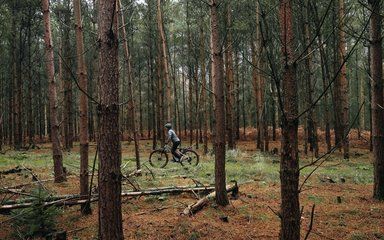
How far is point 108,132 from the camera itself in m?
3.06

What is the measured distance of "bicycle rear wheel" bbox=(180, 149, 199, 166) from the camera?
1446 centimetres

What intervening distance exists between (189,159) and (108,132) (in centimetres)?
1151

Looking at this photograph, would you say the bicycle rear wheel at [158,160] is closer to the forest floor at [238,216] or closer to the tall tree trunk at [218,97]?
the forest floor at [238,216]

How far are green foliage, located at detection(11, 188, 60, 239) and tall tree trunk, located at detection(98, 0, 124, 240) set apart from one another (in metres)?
3.08

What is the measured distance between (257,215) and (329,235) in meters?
1.44

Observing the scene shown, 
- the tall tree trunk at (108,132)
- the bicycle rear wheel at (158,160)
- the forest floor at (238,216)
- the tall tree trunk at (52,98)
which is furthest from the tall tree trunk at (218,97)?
the bicycle rear wheel at (158,160)

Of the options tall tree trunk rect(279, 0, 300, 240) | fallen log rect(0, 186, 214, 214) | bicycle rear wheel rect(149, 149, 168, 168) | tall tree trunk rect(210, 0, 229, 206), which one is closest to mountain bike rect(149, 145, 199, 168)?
bicycle rear wheel rect(149, 149, 168, 168)

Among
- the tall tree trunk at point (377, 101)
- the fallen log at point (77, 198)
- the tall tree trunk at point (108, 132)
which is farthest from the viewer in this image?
the tall tree trunk at point (377, 101)

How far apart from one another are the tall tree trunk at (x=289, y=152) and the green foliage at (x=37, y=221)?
4.49 metres

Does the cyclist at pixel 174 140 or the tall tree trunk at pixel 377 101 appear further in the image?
the cyclist at pixel 174 140

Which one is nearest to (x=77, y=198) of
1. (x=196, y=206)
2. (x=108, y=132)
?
(x=196, y=206)

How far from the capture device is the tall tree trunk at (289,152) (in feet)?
8.18

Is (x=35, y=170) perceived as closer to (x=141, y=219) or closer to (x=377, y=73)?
(x=141, y=219)

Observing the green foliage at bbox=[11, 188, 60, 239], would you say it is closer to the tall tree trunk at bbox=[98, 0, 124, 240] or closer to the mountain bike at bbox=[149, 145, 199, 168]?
the tall tree trunk at bbox=[98, 0, 124, 240]
